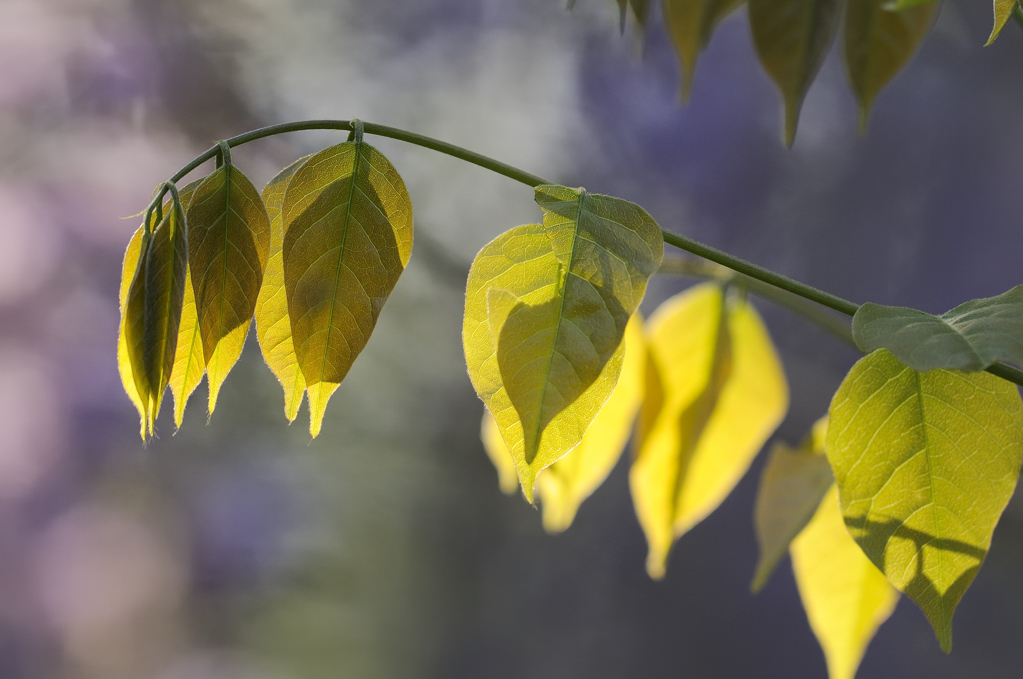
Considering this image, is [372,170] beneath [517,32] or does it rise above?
beneath

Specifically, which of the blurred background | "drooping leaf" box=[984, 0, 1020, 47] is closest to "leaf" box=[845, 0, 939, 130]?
"drooping leaf" box=[984, 0, 1020, 47]

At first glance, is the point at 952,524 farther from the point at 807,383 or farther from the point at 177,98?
the point at 177,98

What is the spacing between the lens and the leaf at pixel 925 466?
162mm

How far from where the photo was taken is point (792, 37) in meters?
0.15

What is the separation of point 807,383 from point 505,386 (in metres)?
1.04

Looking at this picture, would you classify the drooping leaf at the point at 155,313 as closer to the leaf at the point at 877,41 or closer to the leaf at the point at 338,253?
the leaf at the point at 338,253

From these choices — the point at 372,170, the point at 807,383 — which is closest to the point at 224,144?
the point at 372,170

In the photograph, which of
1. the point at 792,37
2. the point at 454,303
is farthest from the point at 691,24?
the point at 454,303

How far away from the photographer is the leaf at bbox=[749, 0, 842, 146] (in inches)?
5.9

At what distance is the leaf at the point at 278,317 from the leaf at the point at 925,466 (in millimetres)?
117

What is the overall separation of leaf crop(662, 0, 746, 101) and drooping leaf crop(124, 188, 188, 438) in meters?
0.10

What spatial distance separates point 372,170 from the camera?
0.60 ft

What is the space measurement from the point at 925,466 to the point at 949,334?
Result: 0.04m

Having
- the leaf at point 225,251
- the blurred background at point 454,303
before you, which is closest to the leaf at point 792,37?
the leaf at point 225,251
